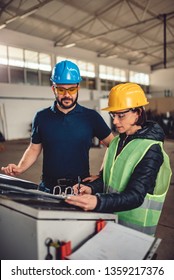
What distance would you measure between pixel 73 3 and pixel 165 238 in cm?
1025

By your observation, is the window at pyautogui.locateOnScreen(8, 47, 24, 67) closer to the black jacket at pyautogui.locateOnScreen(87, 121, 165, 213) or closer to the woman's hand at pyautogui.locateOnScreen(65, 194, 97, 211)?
the black jacket at pyautogui.locateOnScreen(87, 121, 165, 213)

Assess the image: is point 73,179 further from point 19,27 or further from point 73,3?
point 19,27

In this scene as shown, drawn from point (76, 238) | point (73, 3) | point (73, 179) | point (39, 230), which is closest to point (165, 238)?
point (73, 179)

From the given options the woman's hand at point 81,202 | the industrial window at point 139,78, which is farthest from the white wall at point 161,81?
the woman's hand at point 81,202

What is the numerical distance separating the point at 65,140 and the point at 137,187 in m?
0.85

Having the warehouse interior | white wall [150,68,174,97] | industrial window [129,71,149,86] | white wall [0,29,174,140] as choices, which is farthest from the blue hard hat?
white wall [150,68,174,97]

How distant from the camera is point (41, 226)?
0.88 m

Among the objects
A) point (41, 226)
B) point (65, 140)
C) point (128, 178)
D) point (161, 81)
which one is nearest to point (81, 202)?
point (41, 226)

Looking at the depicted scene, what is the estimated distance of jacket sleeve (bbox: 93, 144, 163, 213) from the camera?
3.80 ft

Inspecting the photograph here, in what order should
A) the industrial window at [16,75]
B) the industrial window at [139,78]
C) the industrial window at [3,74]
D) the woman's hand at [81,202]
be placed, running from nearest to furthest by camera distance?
the woman's hand at [81,202], the industrial window at [3,74], the industrial window at [16,75], the industrial window at [139,78]

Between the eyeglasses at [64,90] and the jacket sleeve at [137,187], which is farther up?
the eyeglasses at [64,90]

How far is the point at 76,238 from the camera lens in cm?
99

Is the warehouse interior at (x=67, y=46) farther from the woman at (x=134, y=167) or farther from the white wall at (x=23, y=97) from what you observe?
the woman at (x=134, y=167)

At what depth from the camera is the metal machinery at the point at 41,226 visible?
0.89 m
